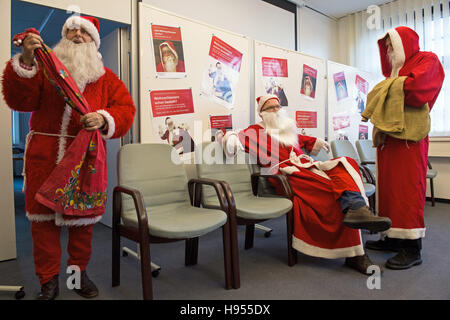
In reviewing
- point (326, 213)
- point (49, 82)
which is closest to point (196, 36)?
point (49, 82)

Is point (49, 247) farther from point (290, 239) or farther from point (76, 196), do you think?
point (290, 239)

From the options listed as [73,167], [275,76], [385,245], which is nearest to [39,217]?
[73,167]

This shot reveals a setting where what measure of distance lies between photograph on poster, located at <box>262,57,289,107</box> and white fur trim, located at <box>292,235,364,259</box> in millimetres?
1860

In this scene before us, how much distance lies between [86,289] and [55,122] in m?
0.94

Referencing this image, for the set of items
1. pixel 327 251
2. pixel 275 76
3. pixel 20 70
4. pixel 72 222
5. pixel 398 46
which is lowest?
pixel 327 251

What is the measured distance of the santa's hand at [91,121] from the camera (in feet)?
5.09

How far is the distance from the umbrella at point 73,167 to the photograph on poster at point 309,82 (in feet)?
9.35

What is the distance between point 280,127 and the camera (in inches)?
111

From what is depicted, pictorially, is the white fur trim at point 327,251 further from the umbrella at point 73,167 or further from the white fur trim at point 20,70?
the white fur trim at point 20,70

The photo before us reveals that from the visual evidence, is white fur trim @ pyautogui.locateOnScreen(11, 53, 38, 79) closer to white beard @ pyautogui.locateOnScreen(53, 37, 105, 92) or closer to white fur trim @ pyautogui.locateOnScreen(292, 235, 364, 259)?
white beard @ pyautogui.locateOnScreen(53, 37, 105, 92)

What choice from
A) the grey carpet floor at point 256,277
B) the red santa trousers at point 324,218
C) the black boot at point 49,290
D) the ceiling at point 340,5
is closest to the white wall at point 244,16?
the ceiling at point 340,5

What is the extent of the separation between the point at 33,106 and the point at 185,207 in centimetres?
106

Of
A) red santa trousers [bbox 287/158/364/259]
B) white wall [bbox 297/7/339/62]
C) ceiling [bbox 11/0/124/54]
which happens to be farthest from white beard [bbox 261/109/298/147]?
ceiling [bbox 11/0/124/54]

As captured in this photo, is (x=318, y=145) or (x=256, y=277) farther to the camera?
(x=318, y=145)
